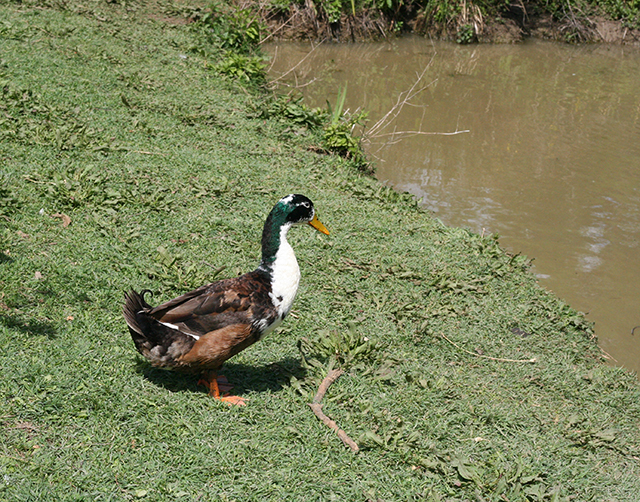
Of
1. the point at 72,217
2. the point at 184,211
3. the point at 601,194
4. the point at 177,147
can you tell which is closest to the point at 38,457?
the point at 72,217

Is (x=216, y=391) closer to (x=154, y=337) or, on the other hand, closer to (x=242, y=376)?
(x=242, y=376)

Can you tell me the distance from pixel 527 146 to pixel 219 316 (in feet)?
23.8

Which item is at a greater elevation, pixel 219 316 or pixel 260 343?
pixel 219 316

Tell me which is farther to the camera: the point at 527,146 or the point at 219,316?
the point at 527,146

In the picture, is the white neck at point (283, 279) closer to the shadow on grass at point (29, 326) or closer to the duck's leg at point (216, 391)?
the duck's leg at point (216, 391)

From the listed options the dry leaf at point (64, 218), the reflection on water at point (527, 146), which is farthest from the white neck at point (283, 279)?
the reflection on water at point (527, 146)

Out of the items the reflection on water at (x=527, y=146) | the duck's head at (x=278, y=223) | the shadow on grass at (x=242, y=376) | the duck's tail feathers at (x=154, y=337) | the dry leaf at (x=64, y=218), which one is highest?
the duck's head at (x=278, y=223)

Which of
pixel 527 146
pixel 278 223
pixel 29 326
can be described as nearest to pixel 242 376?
pixel 278 223

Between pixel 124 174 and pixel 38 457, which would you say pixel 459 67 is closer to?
pixel 124 174

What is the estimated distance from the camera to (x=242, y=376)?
3.86 meters

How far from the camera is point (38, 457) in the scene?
2.87m

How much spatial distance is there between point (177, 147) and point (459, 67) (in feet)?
26.3

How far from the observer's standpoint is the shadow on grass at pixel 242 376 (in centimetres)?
361

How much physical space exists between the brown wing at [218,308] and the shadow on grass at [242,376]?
1.39ft
